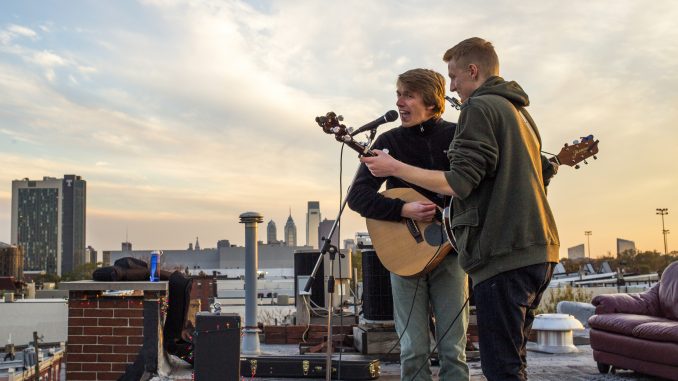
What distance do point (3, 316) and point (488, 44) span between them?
230ft

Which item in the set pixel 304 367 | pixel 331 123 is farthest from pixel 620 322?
pixel 331 123

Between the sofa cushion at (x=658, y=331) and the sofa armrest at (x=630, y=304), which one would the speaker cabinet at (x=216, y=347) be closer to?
the sofa cushion at (x=658, y=331)

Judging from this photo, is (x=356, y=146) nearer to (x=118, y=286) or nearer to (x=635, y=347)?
(x=118, y=286)

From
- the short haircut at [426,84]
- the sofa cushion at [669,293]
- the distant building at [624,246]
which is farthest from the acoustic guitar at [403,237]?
the distant building at [624,246]

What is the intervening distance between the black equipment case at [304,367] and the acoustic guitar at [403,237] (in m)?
1.87

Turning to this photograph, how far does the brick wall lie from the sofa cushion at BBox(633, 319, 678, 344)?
13.0ft

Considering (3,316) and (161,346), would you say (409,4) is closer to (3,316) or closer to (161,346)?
(161,346)

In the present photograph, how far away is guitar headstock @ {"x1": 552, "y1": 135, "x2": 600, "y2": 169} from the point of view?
4.66 metres

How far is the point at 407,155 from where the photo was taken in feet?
11.2

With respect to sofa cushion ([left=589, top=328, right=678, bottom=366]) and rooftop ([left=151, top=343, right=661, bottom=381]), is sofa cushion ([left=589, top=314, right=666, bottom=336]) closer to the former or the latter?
sofa cushion ([left=589, top=328, right=678, bottom=366])

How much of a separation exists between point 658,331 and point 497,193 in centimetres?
376

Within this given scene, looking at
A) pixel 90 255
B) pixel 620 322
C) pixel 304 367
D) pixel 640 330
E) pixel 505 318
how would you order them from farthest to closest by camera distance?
pixel 90 255, pixel 620 322, pixel 640 330, pixel 304 367, pixel 505 318

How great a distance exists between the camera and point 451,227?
7.91 ft

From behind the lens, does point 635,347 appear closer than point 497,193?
No
